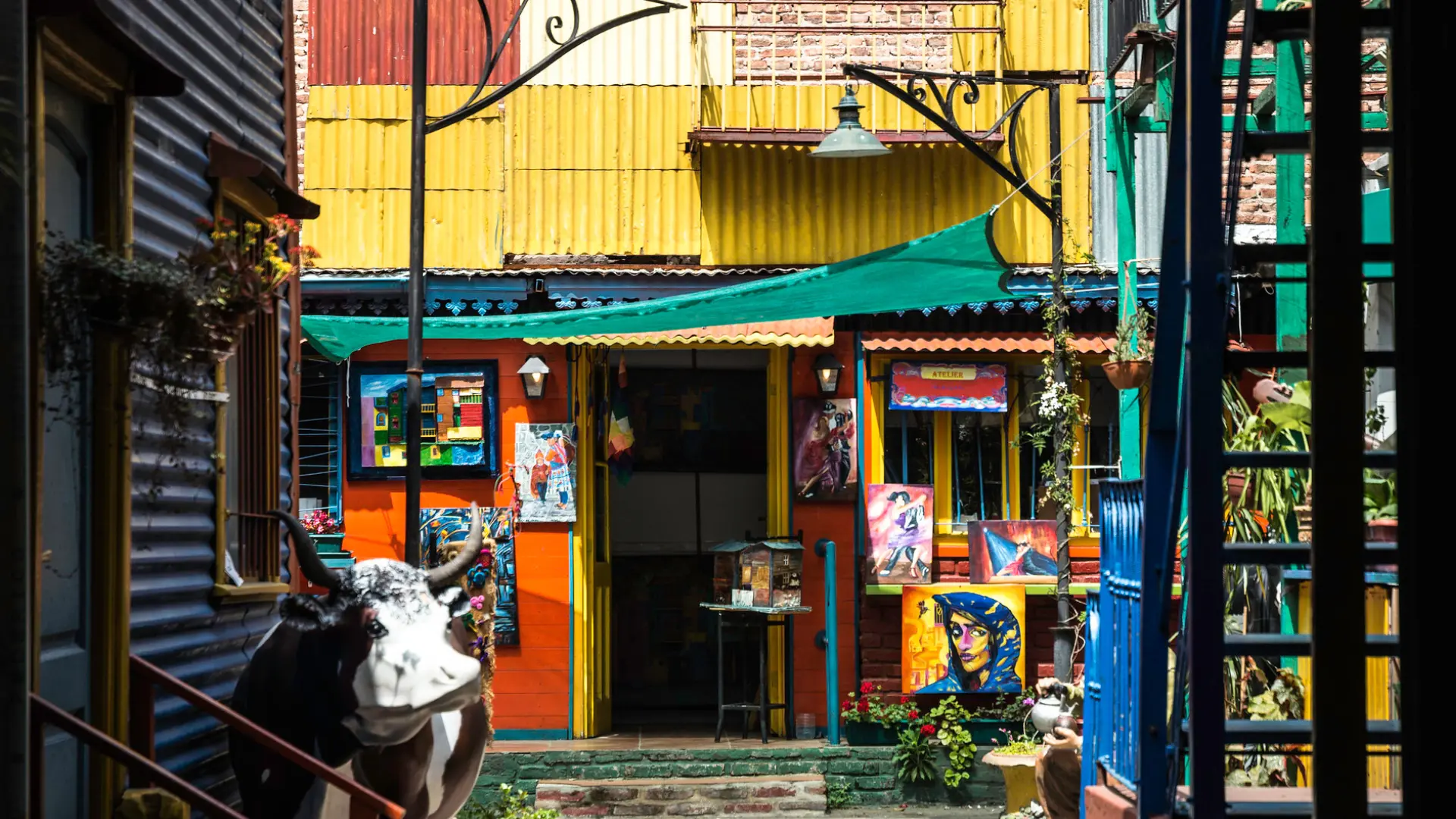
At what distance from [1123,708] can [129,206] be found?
13.6 feet

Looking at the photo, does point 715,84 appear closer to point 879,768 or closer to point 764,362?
point 764,362

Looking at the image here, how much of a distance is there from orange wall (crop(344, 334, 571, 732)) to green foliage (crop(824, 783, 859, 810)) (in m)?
2.38

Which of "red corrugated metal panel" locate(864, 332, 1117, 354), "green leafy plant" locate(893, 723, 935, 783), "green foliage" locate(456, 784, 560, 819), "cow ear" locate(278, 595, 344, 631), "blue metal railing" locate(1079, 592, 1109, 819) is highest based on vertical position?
"red corrugated metal panel" locate(864, 332, 1117, 354)

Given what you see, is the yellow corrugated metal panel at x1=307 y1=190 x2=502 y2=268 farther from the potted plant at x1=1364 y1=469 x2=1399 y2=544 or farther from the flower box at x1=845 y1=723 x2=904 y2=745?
the potted plant at x1=1364 y1=469 x2=1399 y2=544

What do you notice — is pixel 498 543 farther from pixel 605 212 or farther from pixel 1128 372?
pixel 1128 372

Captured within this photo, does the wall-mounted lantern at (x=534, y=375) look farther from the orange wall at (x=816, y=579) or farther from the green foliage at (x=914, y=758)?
the green foliage at (x=914, y=758)

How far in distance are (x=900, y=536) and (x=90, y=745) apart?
9894 mm

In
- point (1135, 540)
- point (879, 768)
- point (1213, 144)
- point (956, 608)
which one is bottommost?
point (879, 768)

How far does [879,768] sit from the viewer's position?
1417 centimetres

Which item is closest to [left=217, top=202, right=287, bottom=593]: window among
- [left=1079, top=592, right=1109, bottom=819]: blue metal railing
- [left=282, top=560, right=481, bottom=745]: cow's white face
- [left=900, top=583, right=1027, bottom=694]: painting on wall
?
[left=282, top=560, right=481, bottom=745]: cow's white face

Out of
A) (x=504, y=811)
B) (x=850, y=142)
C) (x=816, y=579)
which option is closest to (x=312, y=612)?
(x=504, y=811)

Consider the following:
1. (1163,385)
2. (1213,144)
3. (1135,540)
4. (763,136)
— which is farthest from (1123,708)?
(763,136)

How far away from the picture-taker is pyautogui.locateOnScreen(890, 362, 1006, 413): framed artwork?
48.2ft

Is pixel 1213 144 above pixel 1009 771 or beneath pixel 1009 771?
above
